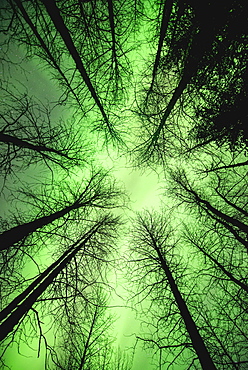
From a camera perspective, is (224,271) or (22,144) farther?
(224,271)


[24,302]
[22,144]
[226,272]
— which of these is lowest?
[24,302]

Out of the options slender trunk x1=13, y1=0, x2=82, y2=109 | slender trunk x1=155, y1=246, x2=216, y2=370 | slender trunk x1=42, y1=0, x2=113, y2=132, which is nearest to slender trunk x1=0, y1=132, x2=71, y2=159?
slender trunk x1=13, y1=0, x2=82, y2=109

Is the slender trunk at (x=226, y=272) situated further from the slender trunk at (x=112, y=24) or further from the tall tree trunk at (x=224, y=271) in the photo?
the slender trunk at (x=112, y=24)

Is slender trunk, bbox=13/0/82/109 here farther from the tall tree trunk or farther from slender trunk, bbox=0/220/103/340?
the tall tree trunk

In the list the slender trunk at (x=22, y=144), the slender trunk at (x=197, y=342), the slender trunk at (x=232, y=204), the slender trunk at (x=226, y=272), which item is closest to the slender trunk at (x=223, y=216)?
the slender trunk at (x=232, y=204)

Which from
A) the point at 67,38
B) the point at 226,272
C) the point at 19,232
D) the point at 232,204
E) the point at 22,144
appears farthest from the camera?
the point at 232,204

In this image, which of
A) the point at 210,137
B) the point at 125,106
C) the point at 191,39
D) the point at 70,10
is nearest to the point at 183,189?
the point at 210,137

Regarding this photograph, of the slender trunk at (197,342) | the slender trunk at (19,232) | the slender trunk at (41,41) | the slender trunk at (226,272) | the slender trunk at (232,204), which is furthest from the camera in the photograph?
the slender trunk at (232,204)

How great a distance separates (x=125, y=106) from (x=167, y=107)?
116 cm

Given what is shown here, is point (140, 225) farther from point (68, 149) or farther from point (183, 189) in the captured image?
point (68, 149)

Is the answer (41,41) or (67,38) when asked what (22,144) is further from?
(67,38)

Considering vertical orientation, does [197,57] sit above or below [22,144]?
above

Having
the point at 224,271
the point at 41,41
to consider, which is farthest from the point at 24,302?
the point at 224,271

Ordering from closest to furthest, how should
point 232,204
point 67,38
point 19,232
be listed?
point 67,38, point 19,232, point 232,204
